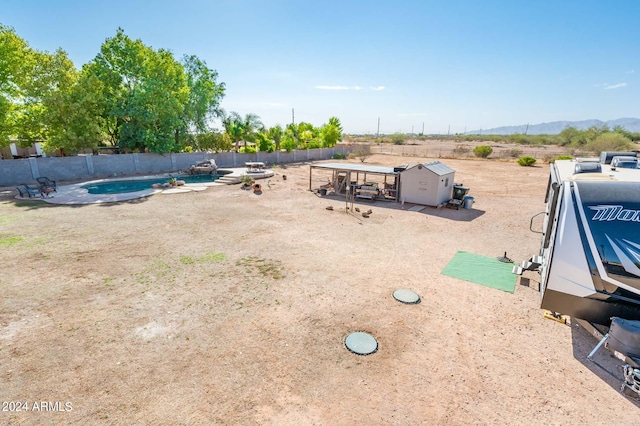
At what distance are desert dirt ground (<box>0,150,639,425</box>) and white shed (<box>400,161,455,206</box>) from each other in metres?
4.85

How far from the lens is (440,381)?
5.01m

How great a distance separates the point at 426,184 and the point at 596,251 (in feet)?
39.1

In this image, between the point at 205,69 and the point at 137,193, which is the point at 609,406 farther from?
the point at 205,69

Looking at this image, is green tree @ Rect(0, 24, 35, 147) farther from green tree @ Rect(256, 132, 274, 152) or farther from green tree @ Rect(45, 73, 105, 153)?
green tree @ Rect(256, 132, 274, 152)

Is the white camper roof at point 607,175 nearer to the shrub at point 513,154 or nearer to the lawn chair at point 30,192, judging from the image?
the lawn chair at point 30,192

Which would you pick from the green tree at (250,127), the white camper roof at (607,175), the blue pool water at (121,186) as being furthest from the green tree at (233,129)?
the white camper roof at (607,175)

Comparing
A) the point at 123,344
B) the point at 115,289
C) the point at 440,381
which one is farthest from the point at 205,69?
the point at 440,381

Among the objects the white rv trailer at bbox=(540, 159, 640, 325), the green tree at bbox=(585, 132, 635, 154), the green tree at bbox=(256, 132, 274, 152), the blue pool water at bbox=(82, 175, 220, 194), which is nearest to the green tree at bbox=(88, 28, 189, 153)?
the blue pool water at bbox=(82, 175, 220, 194)

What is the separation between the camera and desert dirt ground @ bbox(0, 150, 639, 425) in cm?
449

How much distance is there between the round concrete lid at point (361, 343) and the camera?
566cm

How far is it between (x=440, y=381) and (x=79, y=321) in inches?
289

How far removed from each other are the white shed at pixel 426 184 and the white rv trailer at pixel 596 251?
10.6 metres

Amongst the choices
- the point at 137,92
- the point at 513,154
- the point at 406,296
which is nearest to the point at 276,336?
the point at 406,296

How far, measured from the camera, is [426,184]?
654 inches
